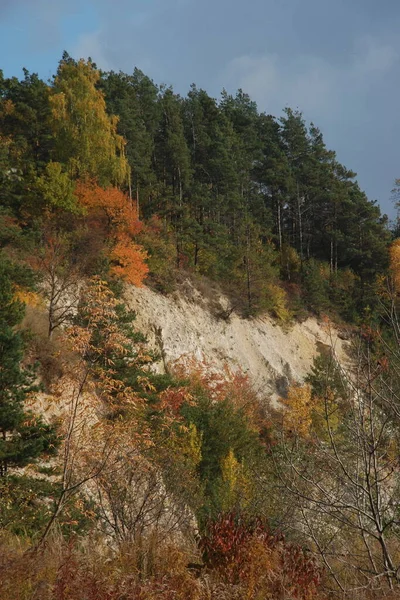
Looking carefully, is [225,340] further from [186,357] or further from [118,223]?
[118,223]

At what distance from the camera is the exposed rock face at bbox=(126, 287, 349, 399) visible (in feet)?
88.9

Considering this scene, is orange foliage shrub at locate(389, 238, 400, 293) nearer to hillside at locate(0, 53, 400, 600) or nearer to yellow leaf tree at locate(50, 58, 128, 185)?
hillside at locate(0, 53, 400, 600)

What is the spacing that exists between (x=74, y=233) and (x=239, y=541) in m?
22.2

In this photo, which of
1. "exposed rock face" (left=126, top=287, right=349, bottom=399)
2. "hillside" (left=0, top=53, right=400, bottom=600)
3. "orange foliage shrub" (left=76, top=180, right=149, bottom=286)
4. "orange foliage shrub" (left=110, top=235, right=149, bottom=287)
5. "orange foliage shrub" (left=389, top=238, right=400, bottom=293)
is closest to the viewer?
"hillside" (left=0, top=53, right=400, bottom=600)

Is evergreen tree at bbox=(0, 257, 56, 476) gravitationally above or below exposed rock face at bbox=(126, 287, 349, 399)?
below

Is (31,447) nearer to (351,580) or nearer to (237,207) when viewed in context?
(351,580)

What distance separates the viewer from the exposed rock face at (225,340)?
27109 mm

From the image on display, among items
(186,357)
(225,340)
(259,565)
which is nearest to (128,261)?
(186,357)

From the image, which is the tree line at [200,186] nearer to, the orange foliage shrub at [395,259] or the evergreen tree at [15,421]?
the orange foliage shrub at [395,259]

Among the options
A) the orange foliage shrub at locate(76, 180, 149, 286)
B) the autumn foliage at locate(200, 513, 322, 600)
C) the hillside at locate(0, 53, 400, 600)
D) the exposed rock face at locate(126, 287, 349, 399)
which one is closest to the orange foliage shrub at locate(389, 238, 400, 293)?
the hillside at locate(0, 53, 400, 600)

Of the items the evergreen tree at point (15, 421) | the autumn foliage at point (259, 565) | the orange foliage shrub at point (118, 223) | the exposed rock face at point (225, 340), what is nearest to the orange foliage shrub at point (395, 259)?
the exposed rock face at point (225, 340)

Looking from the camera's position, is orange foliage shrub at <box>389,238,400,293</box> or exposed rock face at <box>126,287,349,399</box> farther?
orange foliage shrub at <box>389,238,400,293</box>

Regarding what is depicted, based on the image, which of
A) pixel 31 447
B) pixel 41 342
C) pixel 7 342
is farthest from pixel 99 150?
pixel 31 447

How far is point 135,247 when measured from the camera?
26984mm
